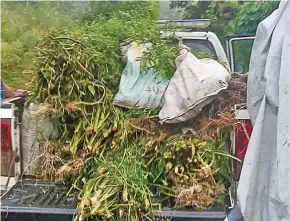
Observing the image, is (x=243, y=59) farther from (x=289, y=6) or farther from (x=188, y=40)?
(x=289, y=6)

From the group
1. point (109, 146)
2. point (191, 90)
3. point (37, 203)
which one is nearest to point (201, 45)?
point (191, 90)

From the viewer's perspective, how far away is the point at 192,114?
262 centimetres

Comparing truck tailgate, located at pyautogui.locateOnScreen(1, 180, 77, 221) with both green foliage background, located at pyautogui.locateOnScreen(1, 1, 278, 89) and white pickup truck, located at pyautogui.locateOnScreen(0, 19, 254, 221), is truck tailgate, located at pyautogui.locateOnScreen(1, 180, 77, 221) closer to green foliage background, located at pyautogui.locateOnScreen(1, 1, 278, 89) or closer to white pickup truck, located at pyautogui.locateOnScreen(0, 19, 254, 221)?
white pickup truck, located at pyautogui.locateOnScreen(0, 19, 254, 221)

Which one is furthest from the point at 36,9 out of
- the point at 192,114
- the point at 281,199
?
the point at 281,199

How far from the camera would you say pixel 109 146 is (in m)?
2.64

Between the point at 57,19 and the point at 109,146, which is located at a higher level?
the point at 57,19

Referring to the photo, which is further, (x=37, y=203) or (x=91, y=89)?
(x=91, y=89)

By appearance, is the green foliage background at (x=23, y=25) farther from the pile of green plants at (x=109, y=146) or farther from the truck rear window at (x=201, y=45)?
the pile of green plants at (x=109, y=146)

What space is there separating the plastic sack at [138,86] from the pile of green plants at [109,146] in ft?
0.14

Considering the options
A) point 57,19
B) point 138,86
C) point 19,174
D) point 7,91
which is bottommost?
point 19,174

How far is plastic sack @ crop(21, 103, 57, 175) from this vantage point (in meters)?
2.78

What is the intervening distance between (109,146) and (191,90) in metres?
0.48

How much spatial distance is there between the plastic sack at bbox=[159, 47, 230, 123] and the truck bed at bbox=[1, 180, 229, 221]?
1.52ft

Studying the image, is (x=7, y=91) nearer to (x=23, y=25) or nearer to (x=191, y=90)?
(x=23, y=25)
